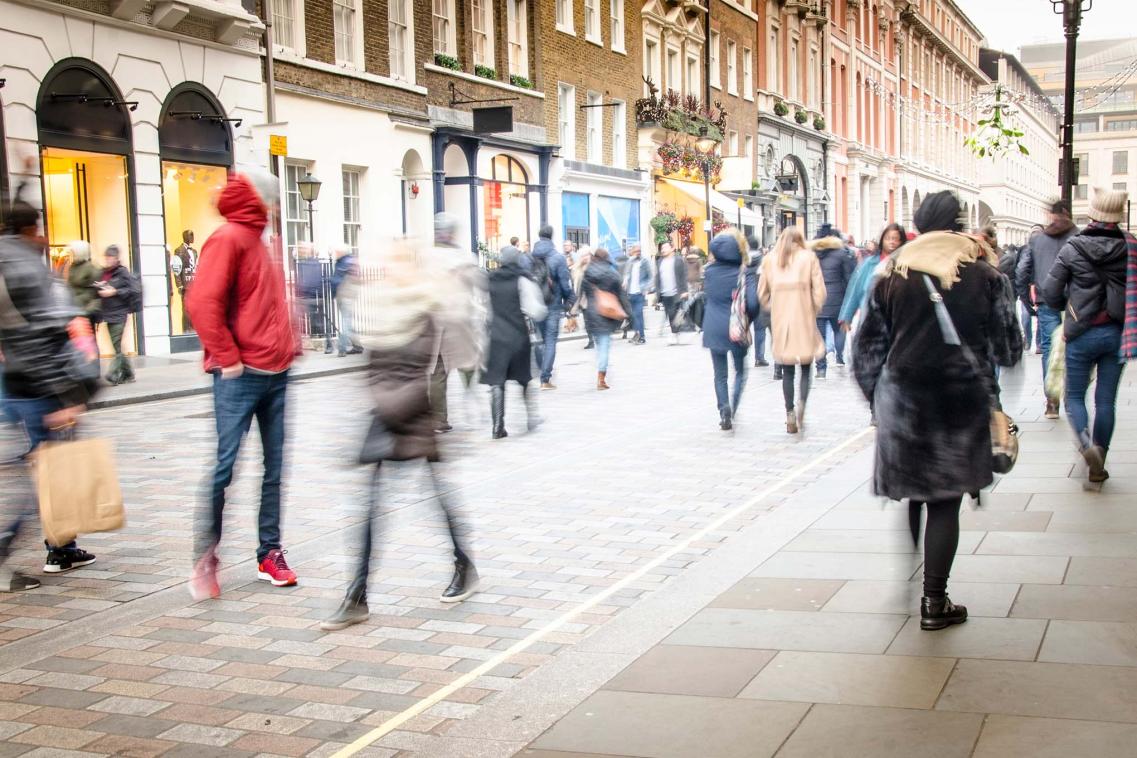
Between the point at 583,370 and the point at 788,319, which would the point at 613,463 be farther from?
the point at 583,370

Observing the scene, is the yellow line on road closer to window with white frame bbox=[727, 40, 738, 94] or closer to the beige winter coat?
the beige winter coat

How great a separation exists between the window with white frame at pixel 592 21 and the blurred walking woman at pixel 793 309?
24.6m

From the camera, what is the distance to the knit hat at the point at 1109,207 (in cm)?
730

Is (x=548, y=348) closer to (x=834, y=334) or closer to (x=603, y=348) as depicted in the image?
(x=603, y=348)

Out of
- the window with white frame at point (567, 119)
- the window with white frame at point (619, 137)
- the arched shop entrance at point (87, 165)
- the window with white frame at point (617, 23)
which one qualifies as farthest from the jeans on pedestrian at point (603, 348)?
the window with white frame at point (617, 23)

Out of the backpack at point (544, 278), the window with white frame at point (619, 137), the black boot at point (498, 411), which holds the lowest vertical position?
the black boot at point (498, 411)

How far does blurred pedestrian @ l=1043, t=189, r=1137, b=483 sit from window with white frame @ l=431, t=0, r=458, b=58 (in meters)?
21.7

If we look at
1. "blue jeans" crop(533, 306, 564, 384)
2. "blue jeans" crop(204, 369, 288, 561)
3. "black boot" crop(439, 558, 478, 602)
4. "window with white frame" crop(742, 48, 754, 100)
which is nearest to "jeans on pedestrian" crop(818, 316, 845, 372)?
"blue jeans" crop(533, 306, 564, 384)

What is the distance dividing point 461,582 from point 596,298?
9562 millimetres

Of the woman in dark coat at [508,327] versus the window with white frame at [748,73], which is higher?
the window with white frame at [748,73]

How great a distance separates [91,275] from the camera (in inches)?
604

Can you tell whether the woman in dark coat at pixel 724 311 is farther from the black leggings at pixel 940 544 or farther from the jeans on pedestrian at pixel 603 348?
the black leggings at pixel 940 544

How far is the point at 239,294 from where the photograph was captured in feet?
18.6

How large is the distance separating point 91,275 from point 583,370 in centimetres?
631
